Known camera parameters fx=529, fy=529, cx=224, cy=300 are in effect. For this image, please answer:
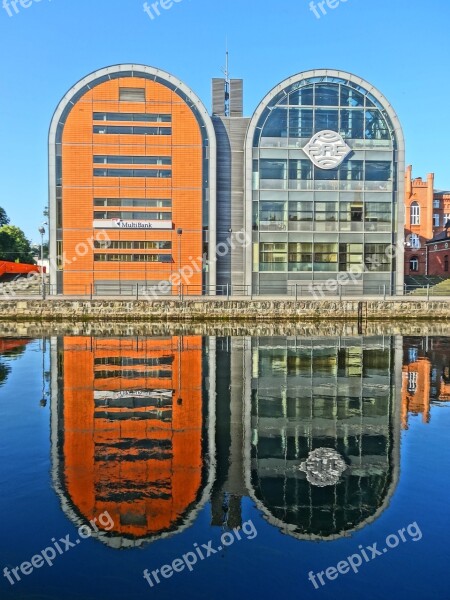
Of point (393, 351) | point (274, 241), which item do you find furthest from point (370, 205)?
point (393, 351)

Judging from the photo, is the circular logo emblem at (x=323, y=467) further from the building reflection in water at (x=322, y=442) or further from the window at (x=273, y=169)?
the window at (x=273, y=169)

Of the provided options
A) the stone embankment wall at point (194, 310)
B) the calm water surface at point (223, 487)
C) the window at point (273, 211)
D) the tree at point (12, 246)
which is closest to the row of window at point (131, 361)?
the calm water surface at point (223, 487)

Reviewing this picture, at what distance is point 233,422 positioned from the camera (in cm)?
1254

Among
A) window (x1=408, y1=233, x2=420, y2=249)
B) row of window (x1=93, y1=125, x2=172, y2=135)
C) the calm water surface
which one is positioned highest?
row of window (x1=93, y1=125, x2=172, y2=135)

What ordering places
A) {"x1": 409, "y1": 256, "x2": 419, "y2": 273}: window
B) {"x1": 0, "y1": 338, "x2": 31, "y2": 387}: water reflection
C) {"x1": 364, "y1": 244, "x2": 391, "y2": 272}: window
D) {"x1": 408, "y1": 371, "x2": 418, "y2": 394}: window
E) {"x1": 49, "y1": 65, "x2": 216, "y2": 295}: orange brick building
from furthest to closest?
1. {"x1": 409, "y1": 256, "x2": 419, "y2": 273}: window
2. {"x1": 364, "y1": 244, "x2": 391, "y2": 272}: window
3. {"x1": 49, "y1": 65, "x2": 216, "y2": 295}: orange brick building
4. {"x1": 0, "y1": 338, "x2": 31, "y2": 387}: water reflection
5. {"x1": 408, "y1": 371, "x2": 418, "y2": 394}: window

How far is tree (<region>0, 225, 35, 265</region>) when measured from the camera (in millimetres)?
98938

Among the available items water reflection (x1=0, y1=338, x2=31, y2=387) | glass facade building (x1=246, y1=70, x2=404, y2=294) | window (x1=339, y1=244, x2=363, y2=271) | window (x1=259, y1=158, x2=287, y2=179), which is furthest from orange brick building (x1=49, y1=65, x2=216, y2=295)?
water reflection (x1=0, y1=338, x2=31, y2=387)

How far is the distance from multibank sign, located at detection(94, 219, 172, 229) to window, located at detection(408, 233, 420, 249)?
43.7 m

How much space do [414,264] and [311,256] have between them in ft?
108

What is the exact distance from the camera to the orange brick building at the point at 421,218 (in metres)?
77.5

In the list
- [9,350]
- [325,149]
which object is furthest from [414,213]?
[9,350]

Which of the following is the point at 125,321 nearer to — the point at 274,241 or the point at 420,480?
the point at 274,241

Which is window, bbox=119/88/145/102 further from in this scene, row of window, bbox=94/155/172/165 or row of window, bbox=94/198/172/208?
row of window, bbox=94/198/172/208

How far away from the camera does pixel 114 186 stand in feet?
166
